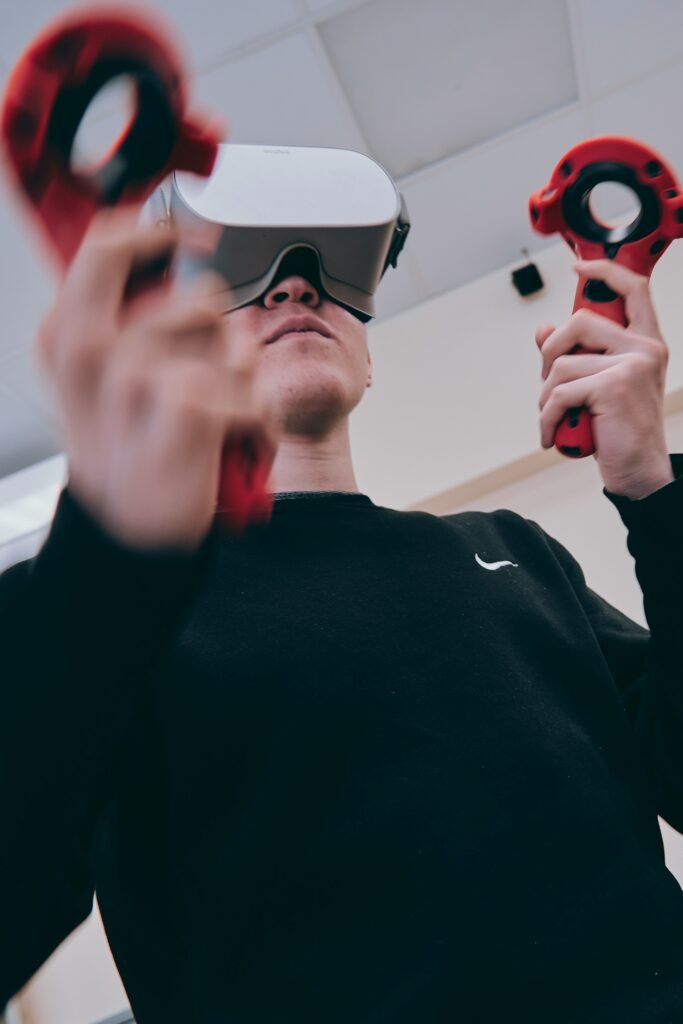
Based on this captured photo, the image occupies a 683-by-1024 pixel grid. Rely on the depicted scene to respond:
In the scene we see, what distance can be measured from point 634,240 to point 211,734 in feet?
1.75

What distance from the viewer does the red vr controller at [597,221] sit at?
0.62m

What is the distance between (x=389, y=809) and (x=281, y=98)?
168cm

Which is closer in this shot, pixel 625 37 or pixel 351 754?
pixel 351 754

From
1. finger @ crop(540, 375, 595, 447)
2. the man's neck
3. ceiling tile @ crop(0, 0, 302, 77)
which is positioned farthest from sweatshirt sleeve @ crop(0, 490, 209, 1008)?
ceiling tile @ crop(0, 0, 302, 77)

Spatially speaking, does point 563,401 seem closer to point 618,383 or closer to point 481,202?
point 618,383

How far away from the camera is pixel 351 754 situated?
1.75ft

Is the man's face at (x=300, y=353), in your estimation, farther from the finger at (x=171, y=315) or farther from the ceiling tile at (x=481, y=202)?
the ceiling tile at (x=481, y=202)

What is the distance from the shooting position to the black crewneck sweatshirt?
1.54 ft

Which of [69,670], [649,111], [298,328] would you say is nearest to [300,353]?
[298,328]

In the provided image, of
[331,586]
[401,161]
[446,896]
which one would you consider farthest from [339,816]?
[401,161]

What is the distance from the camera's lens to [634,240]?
2.10ft

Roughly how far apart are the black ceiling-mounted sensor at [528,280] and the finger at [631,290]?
1.73 meters

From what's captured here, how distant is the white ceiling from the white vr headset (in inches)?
37.9

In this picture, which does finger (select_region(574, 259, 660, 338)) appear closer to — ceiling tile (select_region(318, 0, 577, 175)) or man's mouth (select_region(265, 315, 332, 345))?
man's mouth (select_region(265, 315, 332, 345))
